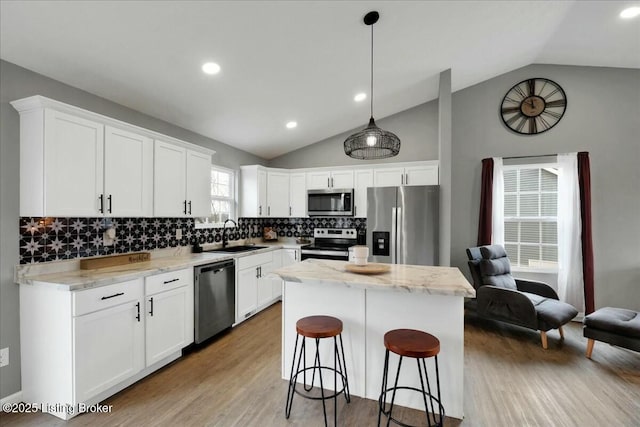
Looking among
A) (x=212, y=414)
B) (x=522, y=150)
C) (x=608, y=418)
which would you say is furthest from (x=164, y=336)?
(x=522, y=150)

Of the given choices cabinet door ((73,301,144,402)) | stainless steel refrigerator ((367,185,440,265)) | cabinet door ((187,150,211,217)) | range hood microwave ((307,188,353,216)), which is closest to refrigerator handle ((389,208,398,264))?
stainless steel refrigerator ((367,185,440,265))

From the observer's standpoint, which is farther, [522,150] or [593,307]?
[522,150]

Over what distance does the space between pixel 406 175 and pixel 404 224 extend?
2.85 ft

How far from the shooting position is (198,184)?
3.42m

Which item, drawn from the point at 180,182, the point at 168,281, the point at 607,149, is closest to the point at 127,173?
the point at 180,182

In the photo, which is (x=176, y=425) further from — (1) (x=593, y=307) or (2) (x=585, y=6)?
(2) (x=585, y=6)

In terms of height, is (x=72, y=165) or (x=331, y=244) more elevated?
(x=72, y=165)

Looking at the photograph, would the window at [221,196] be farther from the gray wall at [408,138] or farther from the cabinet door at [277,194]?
the gray wall at [408,138]

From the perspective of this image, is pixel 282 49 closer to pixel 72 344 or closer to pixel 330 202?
pixel 330 202

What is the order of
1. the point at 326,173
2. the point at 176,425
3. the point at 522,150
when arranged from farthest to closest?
the point at 326,173 < the point at 522,150 < the point at 176,425

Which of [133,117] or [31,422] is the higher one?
[133,117]

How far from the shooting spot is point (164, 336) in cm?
262

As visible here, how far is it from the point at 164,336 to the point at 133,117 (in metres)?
2.20

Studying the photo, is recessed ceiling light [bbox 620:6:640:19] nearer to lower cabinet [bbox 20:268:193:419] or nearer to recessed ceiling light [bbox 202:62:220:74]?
recessed ceiling light [bbox 202:62:220:74]
